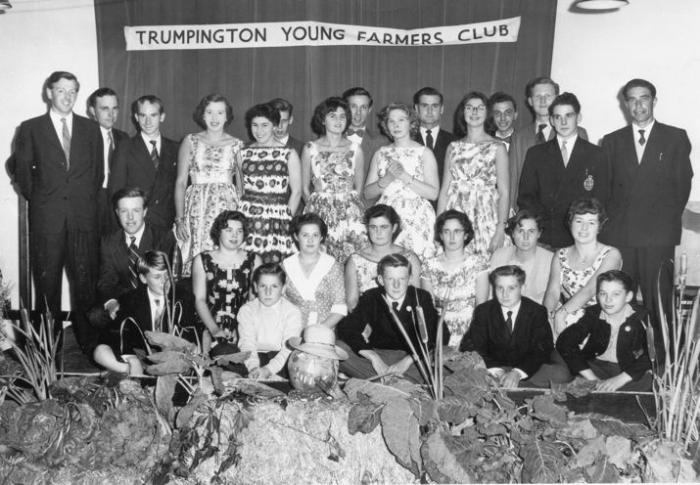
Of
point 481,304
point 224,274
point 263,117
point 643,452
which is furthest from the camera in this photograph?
point 263,117

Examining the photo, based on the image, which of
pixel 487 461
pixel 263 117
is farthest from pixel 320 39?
pixel 487 461

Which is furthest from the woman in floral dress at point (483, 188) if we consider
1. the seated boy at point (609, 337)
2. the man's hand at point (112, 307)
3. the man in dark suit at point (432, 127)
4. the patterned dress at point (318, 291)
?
the man's hand at point (112, 307)

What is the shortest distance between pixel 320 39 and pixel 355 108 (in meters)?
1.03

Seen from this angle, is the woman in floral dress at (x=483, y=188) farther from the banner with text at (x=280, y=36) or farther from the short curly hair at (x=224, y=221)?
the banner with text at (x=280, y=36)

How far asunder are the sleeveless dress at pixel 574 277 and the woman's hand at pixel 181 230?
7.01ft

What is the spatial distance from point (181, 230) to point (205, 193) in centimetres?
27

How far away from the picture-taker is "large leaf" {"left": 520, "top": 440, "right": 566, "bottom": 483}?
2.62 meters

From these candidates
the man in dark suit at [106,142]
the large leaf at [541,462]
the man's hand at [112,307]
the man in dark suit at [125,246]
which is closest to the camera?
the large leaf at [541,462]

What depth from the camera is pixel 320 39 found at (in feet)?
20.7

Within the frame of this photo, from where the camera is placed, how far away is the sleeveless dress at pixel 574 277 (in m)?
4.54

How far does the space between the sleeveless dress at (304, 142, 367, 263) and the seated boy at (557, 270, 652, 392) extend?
144cm

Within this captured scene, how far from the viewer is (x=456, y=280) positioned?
4.74 metres

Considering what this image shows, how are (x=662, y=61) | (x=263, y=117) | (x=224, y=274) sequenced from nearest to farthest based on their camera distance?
(x=224, y=274)
(x=263, y=117)
(x=662, y=61)

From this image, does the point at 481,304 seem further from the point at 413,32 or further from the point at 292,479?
the point at 413,32
